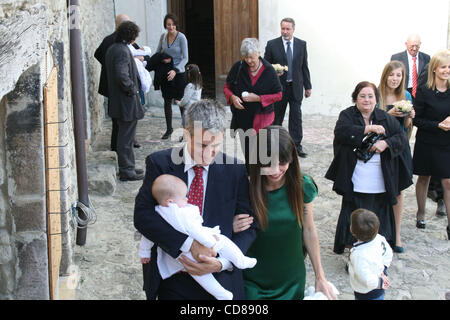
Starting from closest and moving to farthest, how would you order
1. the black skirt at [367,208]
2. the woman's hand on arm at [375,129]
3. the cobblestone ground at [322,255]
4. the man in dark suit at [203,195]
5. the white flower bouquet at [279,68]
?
the man in dark suit at [203,195], the cobblestone ground at [322,255], the woman's hand on arm at [375,129], the black skirt at [367,208], the white flower bouquet at [279,68]

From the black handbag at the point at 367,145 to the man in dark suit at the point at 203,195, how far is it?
8.25ft

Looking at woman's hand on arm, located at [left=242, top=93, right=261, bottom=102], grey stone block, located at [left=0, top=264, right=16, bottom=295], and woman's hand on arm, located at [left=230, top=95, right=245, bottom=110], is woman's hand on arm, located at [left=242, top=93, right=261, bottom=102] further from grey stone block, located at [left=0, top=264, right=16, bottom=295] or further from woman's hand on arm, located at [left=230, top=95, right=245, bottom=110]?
grey stone block, located at [left=0, top=264, right=16, bottom=295]

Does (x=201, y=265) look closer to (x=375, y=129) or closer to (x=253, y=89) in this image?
(x=375, y=129)

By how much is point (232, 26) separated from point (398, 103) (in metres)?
6.06

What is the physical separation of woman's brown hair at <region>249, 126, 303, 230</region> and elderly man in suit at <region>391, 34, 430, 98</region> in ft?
18.8

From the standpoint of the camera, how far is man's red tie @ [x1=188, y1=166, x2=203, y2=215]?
337 cm

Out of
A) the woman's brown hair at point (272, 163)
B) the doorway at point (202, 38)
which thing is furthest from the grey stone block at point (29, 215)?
the doorway at point (202, 38)

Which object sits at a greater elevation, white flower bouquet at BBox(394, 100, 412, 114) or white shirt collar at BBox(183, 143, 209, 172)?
white shirt collar at BBox(183, 143, 209, 172)

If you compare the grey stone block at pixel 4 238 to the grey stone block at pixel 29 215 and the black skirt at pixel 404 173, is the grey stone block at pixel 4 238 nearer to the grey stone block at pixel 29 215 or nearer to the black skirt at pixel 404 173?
the grey stone block at pixel 29 215

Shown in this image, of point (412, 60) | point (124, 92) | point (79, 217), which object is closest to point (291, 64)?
point (412, 60)

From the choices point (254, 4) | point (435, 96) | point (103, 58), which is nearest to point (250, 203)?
point (435, 96)

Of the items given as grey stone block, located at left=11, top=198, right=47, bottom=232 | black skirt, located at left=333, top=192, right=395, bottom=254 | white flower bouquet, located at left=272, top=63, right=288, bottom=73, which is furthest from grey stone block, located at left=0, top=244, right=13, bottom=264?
white flower bouquet, located at left=272, top=63, right=288, bottom=73

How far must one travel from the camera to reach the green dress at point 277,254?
352 centimetres

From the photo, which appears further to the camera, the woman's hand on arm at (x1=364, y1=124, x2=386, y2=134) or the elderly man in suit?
the elderly man in suit
